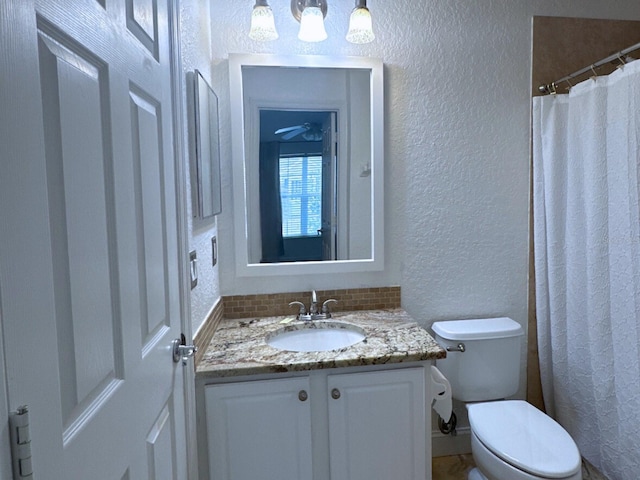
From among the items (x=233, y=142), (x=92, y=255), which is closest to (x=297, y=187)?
(x=233, y=142)

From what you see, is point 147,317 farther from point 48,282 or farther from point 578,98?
point 578,98

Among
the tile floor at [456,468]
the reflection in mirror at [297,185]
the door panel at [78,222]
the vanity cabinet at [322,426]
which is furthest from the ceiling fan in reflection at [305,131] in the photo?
the tile floor at [456,468]

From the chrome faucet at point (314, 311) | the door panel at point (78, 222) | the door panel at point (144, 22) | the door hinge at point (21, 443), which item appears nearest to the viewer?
the door hinge at point (21, 443)

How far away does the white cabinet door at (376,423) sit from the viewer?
1.42m

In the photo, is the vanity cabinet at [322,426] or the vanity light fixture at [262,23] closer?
the vanity cabinet at [322,426]

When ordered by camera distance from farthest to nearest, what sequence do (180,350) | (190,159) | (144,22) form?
1. (190,159)
2. (180,350)
3. (144,22)

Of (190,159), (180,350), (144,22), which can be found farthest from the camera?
(190,159)

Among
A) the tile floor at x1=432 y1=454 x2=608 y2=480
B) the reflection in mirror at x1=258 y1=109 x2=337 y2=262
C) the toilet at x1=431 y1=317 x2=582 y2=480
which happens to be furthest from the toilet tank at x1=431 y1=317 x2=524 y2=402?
the reflection in mirror at x1=258 y1=109 x2=337 y2=262

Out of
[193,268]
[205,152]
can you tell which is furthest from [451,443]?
[205,152]

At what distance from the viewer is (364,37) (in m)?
1.68

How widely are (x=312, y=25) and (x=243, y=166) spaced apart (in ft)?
2.10

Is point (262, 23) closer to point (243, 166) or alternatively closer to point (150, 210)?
point (243, 166)

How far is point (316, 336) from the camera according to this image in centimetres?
172

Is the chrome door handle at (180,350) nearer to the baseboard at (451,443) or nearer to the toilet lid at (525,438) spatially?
the toilet lid at (525,438)
